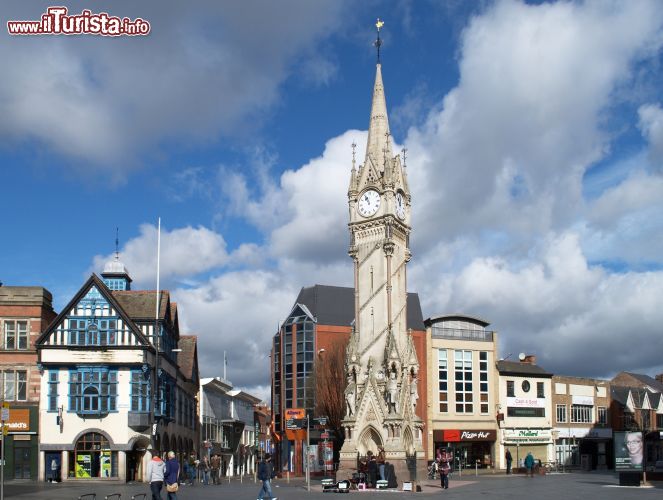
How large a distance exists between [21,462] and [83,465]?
4.19 metres

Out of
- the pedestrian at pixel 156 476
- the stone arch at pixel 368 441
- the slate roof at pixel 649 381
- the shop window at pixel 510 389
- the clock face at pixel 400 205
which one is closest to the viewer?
the pedestrian at pixel 156 476

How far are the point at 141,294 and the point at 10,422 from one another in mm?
12577

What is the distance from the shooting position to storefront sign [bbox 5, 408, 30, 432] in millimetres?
53781

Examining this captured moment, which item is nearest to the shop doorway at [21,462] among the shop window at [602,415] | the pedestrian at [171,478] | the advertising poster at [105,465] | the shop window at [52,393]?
the shop window at [52,393]

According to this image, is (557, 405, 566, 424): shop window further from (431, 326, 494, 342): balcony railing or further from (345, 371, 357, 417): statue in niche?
(345, 371, 357, 417): statue in niche

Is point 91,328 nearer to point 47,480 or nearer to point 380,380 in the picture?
point 47,480

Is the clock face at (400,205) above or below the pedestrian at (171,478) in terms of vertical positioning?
above

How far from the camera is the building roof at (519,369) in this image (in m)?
80.0

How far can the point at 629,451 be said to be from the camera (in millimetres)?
43562

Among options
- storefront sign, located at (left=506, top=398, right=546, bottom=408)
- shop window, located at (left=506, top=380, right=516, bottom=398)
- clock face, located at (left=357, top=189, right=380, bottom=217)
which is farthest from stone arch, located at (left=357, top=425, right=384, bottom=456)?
shop window, located at (left=506, top=380, right=516, bottom=398)

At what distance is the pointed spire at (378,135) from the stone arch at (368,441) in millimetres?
16633

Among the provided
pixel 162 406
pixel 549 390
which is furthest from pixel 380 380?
pixel 549 390

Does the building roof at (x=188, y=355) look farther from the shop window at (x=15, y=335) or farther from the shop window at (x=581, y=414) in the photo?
the shop window at (x=581, y=414)

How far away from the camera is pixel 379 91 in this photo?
56469 mm
